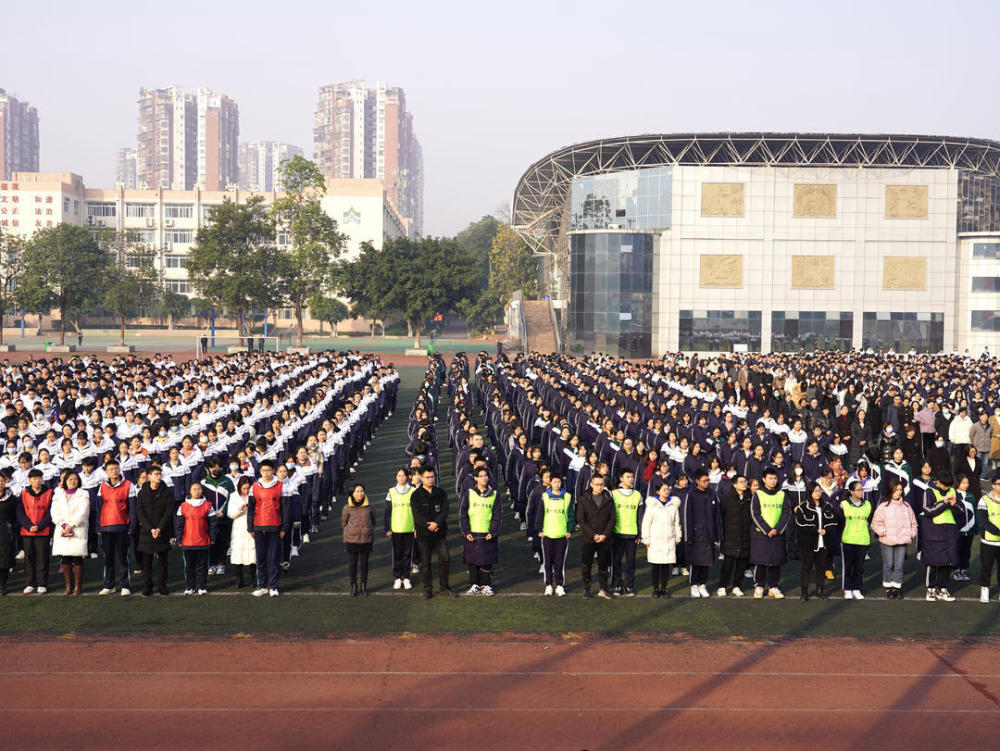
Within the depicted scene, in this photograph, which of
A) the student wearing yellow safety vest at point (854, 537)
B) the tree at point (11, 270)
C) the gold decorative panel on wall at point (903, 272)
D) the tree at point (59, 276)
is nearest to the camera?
the student wearing yellow safety vest at point (854, 537)

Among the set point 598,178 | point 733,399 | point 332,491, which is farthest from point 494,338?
point 332,491

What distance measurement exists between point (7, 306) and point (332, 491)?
57.6 metres

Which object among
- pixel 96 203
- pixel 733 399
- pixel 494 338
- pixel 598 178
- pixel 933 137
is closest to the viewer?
pixel 733 399

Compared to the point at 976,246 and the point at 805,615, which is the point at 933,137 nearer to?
the point at 976,246

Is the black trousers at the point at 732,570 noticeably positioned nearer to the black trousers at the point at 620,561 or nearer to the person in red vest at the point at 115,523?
the black trousers at the point at 620,561

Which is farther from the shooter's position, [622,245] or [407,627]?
[622,245]

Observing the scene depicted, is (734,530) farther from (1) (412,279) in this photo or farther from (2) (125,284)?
(2) (125,284)

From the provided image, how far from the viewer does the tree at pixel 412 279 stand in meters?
60.7

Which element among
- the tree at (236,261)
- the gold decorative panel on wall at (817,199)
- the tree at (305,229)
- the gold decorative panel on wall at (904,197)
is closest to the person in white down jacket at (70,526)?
the tree at (305,229)

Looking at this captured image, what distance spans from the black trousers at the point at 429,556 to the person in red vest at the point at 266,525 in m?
1.61

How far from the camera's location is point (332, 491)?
16.3 meters

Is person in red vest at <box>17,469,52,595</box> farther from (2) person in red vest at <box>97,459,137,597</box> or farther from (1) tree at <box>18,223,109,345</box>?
(1) tree at <box>18,223,109,345</box>

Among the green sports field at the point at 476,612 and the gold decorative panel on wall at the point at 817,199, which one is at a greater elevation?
the gold decorative panel on wall at the point at 817,199

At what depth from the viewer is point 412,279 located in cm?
6059
